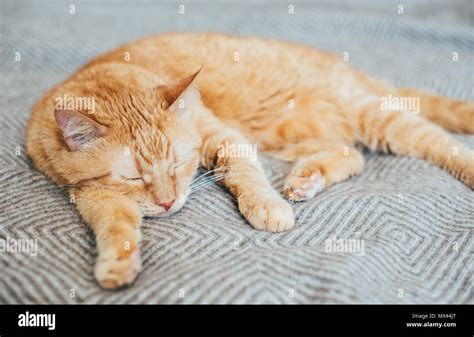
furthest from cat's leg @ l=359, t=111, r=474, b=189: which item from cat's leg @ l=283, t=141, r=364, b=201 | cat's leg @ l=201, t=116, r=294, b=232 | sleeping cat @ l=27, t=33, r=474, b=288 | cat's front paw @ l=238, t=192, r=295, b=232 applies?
cat's front paw @ l=238, t=192, r=295, b=232

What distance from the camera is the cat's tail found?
1844 mm

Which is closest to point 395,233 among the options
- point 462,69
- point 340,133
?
point 340,133

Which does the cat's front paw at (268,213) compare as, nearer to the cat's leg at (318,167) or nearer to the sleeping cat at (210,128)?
the sleeping cat at (210,128)

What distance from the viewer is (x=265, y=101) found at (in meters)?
1.88

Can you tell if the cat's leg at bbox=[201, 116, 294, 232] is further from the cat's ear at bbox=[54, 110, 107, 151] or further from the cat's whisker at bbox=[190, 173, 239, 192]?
the cat's ear at bbox=[54, 110, 107, 151]

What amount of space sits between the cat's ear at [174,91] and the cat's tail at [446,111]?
0.98 meters

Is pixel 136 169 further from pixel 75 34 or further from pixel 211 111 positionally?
pixel 75 34

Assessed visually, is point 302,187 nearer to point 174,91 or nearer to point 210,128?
point 210,128

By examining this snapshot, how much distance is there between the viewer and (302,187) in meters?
1.48

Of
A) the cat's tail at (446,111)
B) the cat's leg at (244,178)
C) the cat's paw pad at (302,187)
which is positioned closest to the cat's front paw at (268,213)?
the cat's leg at (244,178)

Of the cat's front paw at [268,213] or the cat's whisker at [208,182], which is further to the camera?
the cat's whisker at [208,182]

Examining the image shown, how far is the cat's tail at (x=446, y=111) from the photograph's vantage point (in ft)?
6.05

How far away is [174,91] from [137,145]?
18 centimetres

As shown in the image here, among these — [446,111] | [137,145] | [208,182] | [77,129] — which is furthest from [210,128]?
[446,111]
